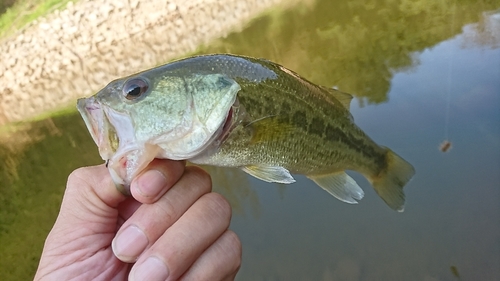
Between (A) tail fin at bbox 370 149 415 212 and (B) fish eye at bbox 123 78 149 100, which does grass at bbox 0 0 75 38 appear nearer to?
(A) tail fin at bbox 370 149 415 212

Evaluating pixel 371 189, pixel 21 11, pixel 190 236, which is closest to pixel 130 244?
pixel 190 236

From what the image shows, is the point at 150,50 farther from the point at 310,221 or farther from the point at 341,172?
the point at 341,172

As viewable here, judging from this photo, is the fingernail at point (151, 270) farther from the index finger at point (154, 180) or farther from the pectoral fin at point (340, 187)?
the pectoral fin at point (340, 187)

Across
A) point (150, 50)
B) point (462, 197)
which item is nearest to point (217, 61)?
point (462, 197)

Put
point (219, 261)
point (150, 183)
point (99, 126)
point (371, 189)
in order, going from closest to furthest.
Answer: point (99, 126) → point (150, 183) → point (219, 261) → point (371, 189)

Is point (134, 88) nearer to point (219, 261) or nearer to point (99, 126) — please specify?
point (99, 126)

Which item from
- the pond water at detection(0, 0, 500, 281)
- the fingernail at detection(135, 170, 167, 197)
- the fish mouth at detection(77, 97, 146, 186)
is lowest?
the pond water at detection(0, 0, 500, 281)

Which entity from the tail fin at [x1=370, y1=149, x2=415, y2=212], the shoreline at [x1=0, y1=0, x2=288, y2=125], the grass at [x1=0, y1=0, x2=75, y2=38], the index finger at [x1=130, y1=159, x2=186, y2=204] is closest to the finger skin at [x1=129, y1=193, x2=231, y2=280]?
the index finger at [x1=130, y1=159, x2=186, y2=204]

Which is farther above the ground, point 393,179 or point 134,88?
point 134,88
